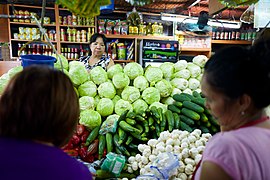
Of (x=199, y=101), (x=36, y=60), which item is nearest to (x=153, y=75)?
(x=199, y=101)

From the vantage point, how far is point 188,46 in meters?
6.82

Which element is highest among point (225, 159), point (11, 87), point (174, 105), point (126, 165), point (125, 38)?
point (125, 38)

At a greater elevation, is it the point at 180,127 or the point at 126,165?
the point at 180,127

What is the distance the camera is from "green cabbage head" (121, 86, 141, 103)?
7.15 ft

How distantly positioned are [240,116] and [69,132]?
557 millimetres

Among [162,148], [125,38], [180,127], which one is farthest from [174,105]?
[125,38]

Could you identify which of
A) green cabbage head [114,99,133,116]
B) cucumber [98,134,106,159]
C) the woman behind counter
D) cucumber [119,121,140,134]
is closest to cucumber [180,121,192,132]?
cucumber [119,121,140,134]

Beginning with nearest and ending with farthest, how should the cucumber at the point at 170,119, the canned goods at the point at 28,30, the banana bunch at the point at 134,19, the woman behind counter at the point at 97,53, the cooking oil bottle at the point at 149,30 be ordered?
the cucumber at the point at 170,119 → the woman behind counter at the point at 97,53 → the banana bunch at the point at 134,19 → the canned goods at the point at 28,30 → the cooking oil bottle at the point at 149,30

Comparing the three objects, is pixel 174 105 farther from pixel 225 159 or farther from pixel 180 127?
pixel 225 159

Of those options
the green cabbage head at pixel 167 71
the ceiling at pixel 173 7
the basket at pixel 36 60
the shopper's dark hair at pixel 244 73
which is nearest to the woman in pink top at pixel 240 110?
the shopper's dark hair at pixel 244 73

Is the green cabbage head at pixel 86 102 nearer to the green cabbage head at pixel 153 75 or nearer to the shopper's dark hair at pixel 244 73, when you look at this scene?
the green cabbage head at pixel 153 75

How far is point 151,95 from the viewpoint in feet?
7.23

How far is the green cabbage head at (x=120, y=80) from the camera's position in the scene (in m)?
2.21

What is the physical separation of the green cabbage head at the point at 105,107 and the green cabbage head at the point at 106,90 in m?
0.06
